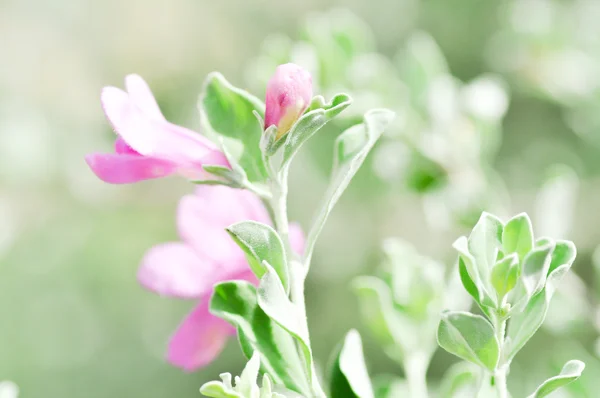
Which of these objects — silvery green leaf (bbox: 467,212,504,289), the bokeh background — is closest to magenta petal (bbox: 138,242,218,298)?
silvery green leaf (bbox: 467,212,504,289)

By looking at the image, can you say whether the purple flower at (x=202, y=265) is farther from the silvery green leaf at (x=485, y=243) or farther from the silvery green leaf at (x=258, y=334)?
the silvery green leaf at (x=485, y=243)

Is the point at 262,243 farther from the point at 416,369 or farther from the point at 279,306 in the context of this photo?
the point at 416,369

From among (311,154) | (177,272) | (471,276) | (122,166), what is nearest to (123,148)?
(122,166)

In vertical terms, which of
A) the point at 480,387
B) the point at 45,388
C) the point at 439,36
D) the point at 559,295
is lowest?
the point at 45,388

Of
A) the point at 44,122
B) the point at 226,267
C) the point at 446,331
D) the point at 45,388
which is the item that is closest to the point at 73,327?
the point at 45,388

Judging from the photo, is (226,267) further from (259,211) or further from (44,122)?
(44,122)
